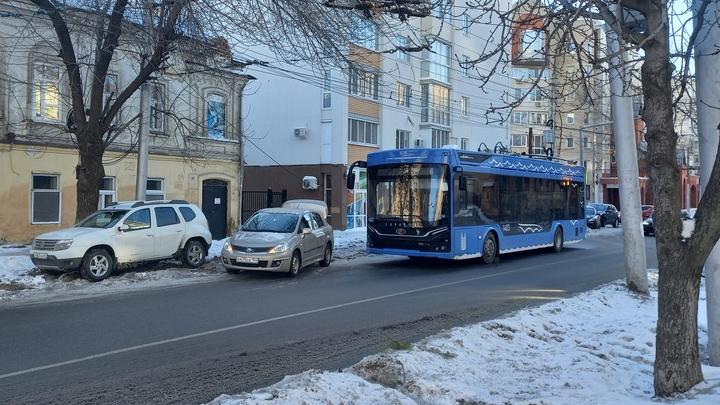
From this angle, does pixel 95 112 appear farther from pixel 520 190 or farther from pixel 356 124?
pixel 356 124

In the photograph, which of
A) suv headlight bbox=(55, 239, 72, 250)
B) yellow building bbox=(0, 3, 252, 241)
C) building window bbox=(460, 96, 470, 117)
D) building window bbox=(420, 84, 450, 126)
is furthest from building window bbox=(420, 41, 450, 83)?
suv headlight bbox=(55, 239, 72, 250)

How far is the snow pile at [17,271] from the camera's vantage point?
1327 centimetres

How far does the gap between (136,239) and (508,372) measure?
35.7ft

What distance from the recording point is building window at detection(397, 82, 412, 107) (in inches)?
1463

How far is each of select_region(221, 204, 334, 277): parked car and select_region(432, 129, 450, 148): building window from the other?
76.9ft

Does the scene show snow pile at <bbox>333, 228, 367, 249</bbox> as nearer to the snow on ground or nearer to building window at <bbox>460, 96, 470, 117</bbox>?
the snow on ground

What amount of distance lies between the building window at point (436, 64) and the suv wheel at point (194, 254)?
985 inches

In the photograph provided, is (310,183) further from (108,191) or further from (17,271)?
(17,271)

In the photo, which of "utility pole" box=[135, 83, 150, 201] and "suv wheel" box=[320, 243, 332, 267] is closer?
"utility pole" box=[135, 83, 150, 201]

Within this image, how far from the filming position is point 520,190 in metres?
20.0

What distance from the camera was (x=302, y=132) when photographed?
3312 centimetres

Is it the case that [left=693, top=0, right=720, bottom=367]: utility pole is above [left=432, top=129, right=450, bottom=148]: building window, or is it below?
below

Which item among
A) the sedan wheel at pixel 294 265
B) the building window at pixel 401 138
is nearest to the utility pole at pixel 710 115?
the sedan wheel at pixel 294 265

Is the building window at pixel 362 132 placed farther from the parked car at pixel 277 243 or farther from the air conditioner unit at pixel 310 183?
the parked car at pixel 277 243
